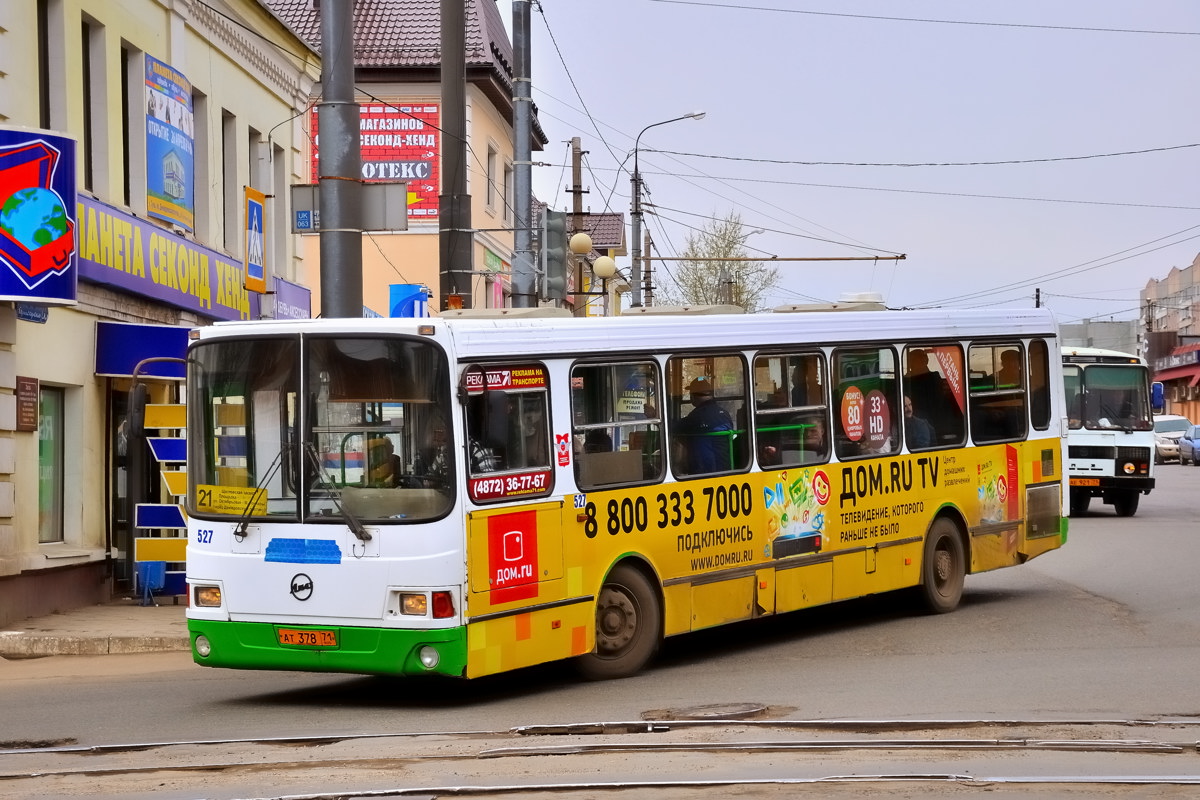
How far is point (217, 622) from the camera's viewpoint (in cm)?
1045

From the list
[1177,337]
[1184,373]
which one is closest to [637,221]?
[1184,373]

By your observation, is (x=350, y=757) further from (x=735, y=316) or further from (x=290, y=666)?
(x=735, y=316)

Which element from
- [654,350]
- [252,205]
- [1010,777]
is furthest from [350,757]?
[252,205]

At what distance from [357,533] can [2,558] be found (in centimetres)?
595

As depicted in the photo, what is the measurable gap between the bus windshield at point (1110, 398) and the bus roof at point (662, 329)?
14.2 meters

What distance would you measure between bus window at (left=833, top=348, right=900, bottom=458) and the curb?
18.7ft

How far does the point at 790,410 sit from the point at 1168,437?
57649 millimetres

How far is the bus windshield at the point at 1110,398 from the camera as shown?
29.6 m

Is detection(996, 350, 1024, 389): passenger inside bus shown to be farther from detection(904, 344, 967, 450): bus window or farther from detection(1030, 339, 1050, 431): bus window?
detection(904, 344, 967, 450): bus window

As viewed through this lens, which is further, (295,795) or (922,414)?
(922,414)

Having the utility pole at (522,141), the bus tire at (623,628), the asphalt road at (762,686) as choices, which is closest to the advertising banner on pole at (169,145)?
the utility pole at (522,141)

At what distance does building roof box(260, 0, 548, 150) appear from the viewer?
117ft

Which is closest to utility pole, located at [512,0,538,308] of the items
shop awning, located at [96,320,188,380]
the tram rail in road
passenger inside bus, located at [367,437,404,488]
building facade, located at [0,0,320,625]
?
building facade, located at [0,0,320,625]

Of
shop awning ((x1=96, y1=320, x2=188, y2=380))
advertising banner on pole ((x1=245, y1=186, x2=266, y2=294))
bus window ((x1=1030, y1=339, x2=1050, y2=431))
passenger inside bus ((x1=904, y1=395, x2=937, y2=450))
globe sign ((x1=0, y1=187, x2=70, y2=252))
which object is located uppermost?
advertising banner on pole ((x1=245, y1=186, x2=266, y2=294))
